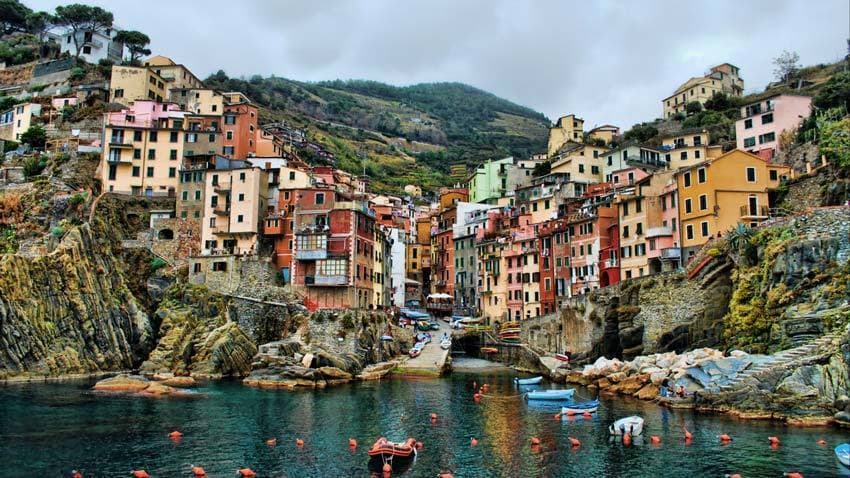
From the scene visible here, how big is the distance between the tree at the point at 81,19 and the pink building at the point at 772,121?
113347 millimetres

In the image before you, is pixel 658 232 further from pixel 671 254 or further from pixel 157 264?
pixel 157 264

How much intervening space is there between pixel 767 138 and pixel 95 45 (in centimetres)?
11588

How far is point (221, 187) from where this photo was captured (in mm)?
81000

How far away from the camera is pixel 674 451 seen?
3453 centimetres

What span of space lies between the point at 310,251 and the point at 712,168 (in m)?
42.7

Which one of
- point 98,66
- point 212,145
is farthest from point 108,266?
point 98,66

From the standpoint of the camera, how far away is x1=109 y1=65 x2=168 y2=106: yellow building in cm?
10388

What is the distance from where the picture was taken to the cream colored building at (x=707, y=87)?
424 feet

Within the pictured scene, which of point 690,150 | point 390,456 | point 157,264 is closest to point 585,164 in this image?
point 690,150

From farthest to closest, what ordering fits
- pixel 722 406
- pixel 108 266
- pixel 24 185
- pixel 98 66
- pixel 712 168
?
pixel 98 66
pixel 24 185
pixel 108 266
pixel 712 168
pixel 722 406

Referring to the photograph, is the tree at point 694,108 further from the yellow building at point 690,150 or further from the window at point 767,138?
the window at point 767,138

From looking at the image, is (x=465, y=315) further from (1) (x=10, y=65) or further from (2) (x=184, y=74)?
(1) (x=10, y=65)

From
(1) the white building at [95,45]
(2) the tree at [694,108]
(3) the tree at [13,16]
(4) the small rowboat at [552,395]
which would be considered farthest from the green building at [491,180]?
(3) the tree at [13,16]

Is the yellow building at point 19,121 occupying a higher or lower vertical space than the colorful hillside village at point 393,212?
higher
